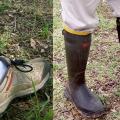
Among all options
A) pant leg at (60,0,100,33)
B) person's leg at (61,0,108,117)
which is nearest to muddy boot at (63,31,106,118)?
person's leg at (61,0,108,117)

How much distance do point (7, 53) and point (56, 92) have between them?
51 centimetres

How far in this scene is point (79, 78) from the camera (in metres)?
2.38

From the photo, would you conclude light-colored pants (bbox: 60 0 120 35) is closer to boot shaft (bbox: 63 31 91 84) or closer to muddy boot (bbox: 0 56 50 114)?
boot shaft (bbox: 63 31 91 84)

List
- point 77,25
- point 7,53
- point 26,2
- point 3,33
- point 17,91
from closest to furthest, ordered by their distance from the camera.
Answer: point 77,25, point 17,91, point 7,53, point 3,33, point 26,2

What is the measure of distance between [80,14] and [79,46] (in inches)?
9.2

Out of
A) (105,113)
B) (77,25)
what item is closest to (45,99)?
(105,113)

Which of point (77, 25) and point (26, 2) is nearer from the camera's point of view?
point (77, 25)

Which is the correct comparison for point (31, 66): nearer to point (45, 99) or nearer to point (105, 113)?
point (45, 99)

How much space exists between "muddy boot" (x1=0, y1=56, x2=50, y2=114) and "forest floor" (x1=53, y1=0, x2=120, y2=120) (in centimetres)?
16

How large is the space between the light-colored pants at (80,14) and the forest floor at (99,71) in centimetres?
52

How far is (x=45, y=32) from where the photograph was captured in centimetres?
303

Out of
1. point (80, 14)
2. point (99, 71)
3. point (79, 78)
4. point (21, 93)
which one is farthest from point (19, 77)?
point (99, 71)

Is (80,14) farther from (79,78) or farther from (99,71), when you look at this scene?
(99,71)

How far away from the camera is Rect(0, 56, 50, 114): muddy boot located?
2.20 metres
